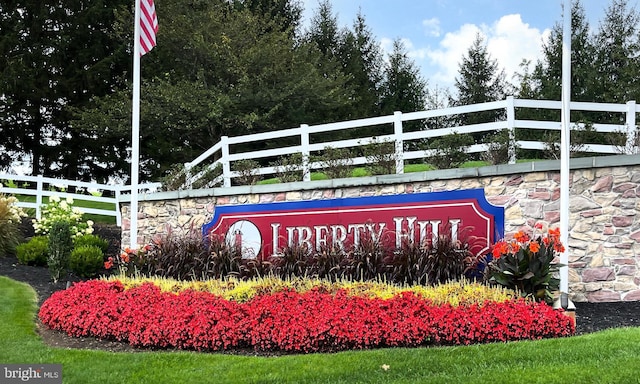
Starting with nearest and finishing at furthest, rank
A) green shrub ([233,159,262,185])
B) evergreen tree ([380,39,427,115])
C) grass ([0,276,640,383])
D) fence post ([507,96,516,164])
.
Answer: grass ([0,276,640,383])
fence post ([507,96,516,164])
green shrub ([233,159,262,185])
evergreen tree ([380,39,427,115])

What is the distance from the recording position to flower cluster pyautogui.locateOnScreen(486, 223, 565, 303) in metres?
6.31

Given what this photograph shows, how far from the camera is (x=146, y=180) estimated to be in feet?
85.8

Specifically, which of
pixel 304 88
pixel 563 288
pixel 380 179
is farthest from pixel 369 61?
pixel 563 288

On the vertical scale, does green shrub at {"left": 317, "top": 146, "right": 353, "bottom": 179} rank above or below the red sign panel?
above

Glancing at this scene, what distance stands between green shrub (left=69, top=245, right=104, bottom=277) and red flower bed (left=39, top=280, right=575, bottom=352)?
4.23 meters

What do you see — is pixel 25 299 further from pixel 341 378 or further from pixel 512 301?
pixel 512 301

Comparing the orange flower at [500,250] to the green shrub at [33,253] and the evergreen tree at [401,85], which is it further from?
the evergreen tree at [401,85]

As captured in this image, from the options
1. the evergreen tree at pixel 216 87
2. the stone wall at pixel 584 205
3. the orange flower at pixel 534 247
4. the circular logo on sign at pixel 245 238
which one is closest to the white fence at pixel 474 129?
the stone wall at pixel 584 205

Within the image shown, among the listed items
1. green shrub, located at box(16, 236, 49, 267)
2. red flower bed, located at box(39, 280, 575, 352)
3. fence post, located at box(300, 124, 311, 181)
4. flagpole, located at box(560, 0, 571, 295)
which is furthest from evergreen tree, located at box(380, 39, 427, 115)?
red flower bed, located at box(39, 280, 575, 352)

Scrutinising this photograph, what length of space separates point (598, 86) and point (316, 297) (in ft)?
62.5

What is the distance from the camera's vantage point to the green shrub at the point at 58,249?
9.70 metres

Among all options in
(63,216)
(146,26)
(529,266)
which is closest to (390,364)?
(529,266)

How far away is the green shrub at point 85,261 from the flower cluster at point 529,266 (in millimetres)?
7174

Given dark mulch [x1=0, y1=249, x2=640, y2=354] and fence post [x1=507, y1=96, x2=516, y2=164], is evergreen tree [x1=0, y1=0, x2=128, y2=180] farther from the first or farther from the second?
fence post [x1=507, y1=96, x2=516, y2=164]
